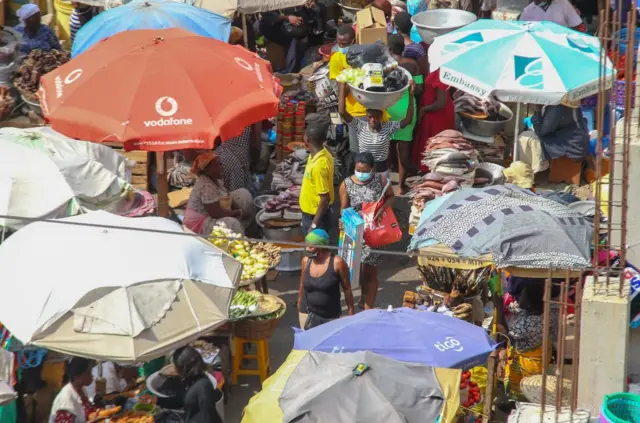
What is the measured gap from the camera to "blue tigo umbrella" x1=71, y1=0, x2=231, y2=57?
504 inches

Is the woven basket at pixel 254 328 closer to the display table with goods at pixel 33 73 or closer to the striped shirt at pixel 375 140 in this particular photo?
the striped shirt at pixel 375 140

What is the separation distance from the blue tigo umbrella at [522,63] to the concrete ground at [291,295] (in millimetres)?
1984

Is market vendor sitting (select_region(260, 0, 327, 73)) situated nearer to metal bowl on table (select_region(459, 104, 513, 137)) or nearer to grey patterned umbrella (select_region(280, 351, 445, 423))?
metal bowl on table (select_region(459, 104, 513, 137))

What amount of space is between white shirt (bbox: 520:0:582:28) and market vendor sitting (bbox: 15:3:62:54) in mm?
6001

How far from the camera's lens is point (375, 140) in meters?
12.6

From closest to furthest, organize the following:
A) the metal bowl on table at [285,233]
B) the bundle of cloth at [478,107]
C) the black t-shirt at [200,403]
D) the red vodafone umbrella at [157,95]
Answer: the black t-shirt at [200,403] < the red vodafone umbrella at [157,95] < the metal bowl on table at [285,233] < the bundle of cloth at [478,107]

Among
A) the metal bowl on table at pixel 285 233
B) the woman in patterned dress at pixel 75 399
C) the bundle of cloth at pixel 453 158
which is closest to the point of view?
the woman in patterned dress at pixel 75 399

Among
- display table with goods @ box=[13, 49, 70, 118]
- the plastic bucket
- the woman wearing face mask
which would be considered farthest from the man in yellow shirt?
the plastic bucket

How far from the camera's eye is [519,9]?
16.0 meters

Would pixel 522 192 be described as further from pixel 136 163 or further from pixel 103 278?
pixel 136 163

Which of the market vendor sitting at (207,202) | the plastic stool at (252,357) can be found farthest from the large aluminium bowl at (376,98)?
the plastic stool at (252,357)

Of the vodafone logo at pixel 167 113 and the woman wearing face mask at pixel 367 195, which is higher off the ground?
the vodafone logo at pixel 167 113

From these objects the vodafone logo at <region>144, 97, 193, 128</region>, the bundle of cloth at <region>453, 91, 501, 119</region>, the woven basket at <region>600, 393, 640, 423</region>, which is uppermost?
the vodafone logo at <region>144, 97, 193, 128</region>

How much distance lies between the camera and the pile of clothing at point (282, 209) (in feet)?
40.9
